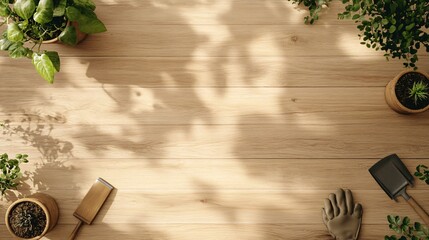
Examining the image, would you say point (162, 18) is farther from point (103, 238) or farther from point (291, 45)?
point (103, 238)

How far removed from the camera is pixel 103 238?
178 centimetres

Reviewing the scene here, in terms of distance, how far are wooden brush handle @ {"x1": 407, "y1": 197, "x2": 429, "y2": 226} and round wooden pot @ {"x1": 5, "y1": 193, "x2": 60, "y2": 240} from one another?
Answer: 1723 mm

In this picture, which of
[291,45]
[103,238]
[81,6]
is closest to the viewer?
[81,6]

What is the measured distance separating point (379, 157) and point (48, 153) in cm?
170

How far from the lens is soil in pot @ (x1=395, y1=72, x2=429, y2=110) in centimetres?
172

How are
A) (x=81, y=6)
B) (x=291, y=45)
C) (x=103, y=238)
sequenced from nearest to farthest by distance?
1. (x=81, y=6)
2. (x=103, y=238)
3. (x=291, y=45)

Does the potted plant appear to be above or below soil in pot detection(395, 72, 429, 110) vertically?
above

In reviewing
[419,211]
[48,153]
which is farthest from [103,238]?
[419,211]

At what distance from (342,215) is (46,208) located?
1.41 metres

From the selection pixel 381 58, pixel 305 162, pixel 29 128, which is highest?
pixel 381 58

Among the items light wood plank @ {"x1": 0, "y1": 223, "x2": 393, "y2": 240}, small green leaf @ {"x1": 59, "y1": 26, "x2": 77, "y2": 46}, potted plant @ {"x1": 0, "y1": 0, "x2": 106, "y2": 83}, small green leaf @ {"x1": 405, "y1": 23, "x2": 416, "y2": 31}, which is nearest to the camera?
small green leaf @ {"x1": 405, "y1": 23, "x2": 416, "y2": 31}

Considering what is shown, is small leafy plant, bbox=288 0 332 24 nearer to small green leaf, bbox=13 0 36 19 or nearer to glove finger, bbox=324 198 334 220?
glove finger, bbox=324 198 334 220

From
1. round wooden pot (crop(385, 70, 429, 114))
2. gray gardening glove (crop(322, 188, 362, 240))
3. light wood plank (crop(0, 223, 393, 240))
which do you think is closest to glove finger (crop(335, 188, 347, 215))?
gray gardening glove (crop(322, 188, 362, 240))

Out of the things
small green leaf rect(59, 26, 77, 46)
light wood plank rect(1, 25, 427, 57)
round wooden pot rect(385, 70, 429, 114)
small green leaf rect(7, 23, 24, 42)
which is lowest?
round wooden pot rect(385, 70, 429, 114)
